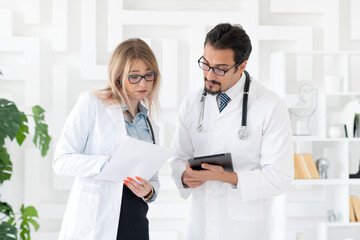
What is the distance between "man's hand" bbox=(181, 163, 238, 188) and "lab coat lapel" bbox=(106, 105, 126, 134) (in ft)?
1.18

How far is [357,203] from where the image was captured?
3982 millimetres

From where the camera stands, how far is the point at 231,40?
7.63 feet

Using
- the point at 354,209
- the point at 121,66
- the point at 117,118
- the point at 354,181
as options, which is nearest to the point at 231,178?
the point at 117,118

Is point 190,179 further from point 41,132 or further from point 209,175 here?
point 41,132

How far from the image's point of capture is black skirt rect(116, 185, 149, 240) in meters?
2.17

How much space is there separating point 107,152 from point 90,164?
0.11m

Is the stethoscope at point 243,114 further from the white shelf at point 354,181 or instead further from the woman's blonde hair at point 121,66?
the white shelf at point 354,181

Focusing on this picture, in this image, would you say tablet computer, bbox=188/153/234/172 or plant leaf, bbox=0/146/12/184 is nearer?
tablet computer, bbox=188/153/234/172

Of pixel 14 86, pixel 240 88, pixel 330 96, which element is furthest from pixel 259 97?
pixel 14 86

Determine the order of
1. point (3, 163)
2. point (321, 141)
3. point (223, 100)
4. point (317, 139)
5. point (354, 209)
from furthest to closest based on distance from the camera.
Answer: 1. point (321, 141)
2. point (354, 209)
3. point (317, 139)
4. point (3, 163)
5. point (223, 100)

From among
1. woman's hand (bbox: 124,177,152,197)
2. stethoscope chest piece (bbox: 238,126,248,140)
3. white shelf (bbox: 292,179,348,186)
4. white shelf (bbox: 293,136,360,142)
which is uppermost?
white shelf (bbox: 293,136,360,142)

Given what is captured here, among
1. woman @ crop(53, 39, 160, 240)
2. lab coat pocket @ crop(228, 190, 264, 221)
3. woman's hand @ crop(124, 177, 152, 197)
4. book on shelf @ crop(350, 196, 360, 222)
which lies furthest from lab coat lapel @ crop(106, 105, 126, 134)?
book on shelf @ crop(350, 196, 360, 222)

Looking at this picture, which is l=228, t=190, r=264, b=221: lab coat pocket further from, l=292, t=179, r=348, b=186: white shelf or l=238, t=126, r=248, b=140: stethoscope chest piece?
l=292, t=179, r=348, b=186: white shelf

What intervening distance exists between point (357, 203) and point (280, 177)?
1.92 meters
